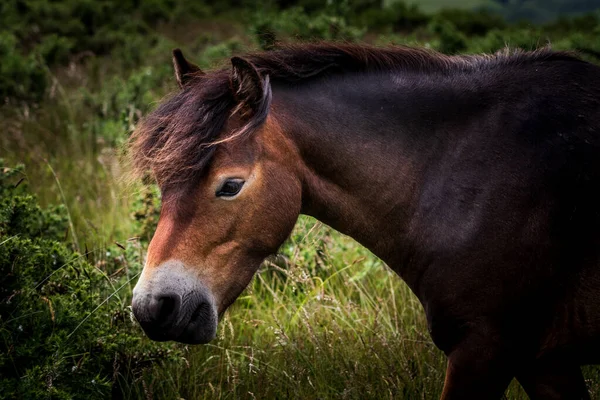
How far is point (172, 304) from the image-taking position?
2.10m

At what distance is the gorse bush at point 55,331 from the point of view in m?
2.55

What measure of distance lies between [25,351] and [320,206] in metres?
1.33

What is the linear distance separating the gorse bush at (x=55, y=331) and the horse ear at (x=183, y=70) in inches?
36.4

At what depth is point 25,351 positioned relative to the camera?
100 inches

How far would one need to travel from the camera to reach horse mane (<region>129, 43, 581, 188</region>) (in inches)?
87.5

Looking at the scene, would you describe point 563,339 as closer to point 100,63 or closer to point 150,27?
point 100,63

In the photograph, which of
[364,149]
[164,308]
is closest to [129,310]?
[164,308]

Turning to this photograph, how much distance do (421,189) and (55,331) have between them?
1662mm

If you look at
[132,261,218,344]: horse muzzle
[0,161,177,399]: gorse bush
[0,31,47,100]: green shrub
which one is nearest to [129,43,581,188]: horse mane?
[132,261,218,344]: horse muzzle

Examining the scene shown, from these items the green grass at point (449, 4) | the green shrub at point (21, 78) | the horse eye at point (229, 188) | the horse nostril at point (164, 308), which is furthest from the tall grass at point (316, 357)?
the green grass at point (449, 4)

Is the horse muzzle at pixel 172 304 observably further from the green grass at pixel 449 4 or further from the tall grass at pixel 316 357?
the green grass at pixel 449 4

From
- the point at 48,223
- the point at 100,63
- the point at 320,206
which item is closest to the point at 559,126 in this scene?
the point at 320,206

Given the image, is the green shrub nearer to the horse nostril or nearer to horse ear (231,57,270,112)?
horse ear (231,57,270,112)

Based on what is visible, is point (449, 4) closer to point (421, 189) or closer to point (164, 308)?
point (421, 189)
